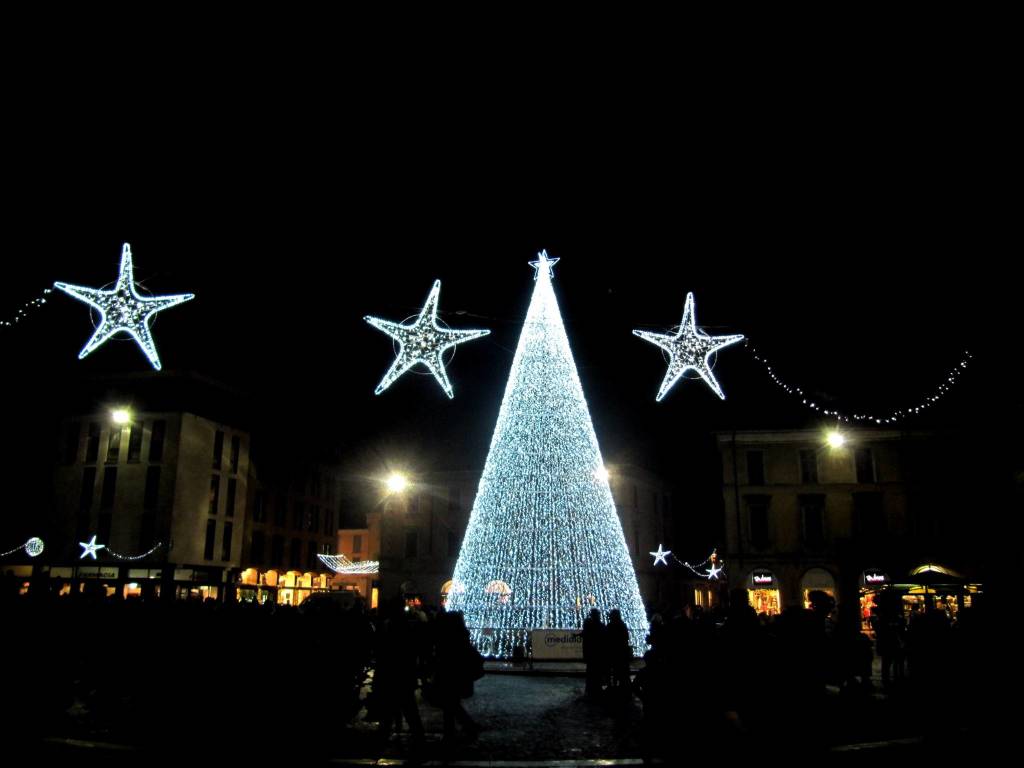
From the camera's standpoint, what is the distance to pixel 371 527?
69312mm

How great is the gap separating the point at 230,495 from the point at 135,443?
20.9 feet

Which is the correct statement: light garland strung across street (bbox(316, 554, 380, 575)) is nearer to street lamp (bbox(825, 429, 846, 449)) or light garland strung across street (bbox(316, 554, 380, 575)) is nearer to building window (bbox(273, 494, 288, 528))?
building window (bbox(273, 494, 288, 528))

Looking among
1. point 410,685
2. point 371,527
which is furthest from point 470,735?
point 371,527

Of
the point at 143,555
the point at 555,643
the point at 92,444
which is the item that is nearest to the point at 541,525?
the point at 555,643

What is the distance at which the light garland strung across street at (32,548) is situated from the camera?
39.9 meters

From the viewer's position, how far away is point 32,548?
131ft

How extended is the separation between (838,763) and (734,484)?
33.4m

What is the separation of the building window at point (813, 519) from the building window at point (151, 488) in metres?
33.7

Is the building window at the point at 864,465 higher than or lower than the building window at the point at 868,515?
higher

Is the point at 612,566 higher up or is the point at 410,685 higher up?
the point at 612,566

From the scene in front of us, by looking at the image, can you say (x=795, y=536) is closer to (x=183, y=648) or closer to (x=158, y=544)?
(x=158, y=544)

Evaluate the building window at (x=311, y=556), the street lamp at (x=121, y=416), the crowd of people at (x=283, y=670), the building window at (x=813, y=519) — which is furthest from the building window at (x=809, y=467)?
the street lamp at (x=121, y=416)

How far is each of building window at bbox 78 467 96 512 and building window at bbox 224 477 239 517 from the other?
7006 millimetres

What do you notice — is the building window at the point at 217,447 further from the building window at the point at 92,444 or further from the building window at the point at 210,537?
the building window at the point at 92,444
